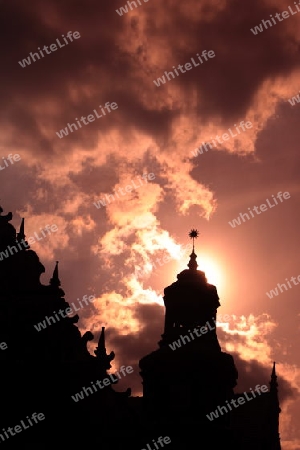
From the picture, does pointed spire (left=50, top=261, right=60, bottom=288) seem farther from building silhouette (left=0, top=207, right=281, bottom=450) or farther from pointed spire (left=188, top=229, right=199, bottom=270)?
pointed spire (left=188, top=229, right=199, bottom=270)

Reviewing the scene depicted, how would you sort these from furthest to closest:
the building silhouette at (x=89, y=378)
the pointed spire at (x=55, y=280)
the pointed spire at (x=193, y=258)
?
the pointed spire at (x=193, y=258)
the pointed spire at (x=55, y=280)
the building silhouette at (x=89, y=378)

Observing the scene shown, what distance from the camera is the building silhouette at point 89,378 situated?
28.3 m

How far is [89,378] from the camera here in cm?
3088

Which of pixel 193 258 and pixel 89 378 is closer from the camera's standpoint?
pixel 89 378

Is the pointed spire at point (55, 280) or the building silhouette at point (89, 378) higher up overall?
the pointed spire at point (55, 280)

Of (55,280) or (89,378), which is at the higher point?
(55,280)

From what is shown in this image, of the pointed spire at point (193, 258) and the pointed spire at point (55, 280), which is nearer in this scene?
the pointed spire at point (55, 280)

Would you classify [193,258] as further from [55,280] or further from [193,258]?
[55,280]

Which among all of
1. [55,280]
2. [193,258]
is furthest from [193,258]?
[55,280]

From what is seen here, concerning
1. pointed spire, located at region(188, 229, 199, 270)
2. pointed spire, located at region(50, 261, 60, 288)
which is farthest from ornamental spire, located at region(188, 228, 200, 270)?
pointed spire, located at region(50, 261, 60, 288)

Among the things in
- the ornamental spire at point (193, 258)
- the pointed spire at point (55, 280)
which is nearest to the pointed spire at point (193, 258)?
the ornamental spire at point (193, 258)

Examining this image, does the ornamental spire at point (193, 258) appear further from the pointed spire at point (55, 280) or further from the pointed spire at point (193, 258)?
the pointed spire at point (55, 280)

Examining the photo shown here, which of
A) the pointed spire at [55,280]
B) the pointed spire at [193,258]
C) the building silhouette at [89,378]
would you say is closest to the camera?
the building silhouette at [89,378]

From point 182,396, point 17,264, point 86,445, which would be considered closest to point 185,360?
point 182,396
